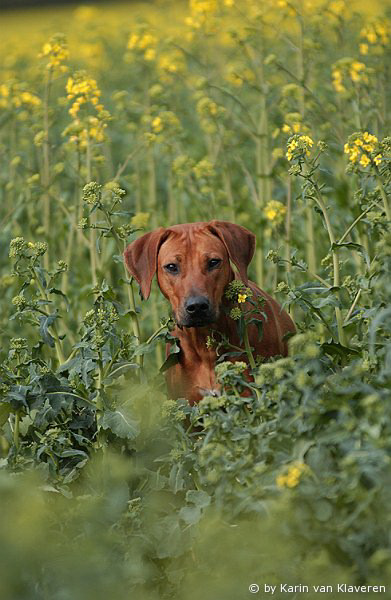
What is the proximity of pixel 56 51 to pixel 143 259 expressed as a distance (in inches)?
67.3

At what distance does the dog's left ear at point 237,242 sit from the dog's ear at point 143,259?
26 cm

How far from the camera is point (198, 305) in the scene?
4.02 meters

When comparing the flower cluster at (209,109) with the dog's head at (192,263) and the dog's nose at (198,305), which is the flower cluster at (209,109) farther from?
the dog's nose at (198,305)

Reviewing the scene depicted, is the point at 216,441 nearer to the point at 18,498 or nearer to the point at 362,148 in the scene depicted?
the point at 18,498

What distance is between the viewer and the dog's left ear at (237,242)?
427 centimetres

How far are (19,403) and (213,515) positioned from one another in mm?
1035

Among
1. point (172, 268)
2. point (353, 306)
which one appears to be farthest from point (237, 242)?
point (353, 306)

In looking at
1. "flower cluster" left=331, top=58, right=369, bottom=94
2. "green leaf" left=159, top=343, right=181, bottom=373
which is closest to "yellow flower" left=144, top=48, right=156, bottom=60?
"flower cluster" left=331, top=58, right=369, bottom=94

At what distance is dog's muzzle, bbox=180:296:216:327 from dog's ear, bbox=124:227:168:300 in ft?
0.85

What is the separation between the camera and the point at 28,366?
13.0 feet

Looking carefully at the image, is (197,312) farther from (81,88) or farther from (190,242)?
(81,88)

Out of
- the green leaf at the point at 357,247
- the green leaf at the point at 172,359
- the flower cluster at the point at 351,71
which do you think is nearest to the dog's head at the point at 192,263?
the green leaf at the point at 172,359

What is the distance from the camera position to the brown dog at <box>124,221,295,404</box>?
4172 mm

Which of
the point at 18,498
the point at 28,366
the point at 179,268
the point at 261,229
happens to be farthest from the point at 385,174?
the point at 261,229
